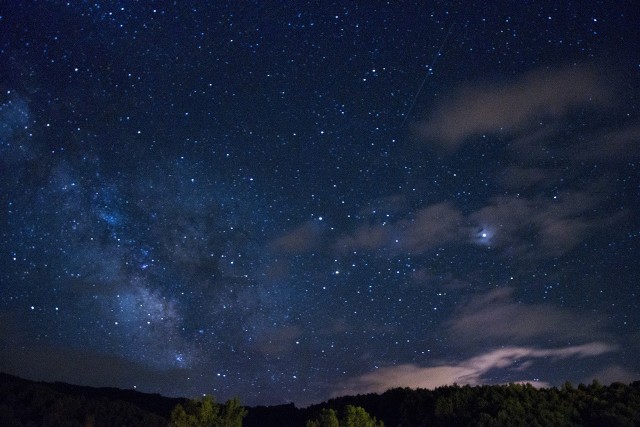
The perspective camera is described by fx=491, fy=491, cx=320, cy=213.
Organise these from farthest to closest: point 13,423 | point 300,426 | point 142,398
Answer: point 142,398 < point 300,426 < point 13,423

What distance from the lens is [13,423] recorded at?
26.2 metres

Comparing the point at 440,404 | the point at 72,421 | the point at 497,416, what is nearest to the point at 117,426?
the point at 72,421

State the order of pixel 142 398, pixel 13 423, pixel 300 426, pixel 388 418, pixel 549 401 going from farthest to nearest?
1. pixel 142 398
2. pixel 300 426
3. pixel 388 418
4. pixel 549 401
5. pixel 13 423

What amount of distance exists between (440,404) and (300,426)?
82.0 feet

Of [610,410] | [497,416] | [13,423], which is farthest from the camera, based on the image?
[497,416]

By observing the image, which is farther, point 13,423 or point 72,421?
point 72,421

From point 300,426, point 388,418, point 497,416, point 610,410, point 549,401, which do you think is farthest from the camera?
point 300,426

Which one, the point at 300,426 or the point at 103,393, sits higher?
the point at 103,393

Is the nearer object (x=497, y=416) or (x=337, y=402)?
(x=497, y=416)

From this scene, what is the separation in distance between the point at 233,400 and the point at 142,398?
123 ft

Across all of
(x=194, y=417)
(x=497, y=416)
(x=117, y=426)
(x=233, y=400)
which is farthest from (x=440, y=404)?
(x=117, y=426)

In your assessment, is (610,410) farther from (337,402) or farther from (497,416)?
(337,402)

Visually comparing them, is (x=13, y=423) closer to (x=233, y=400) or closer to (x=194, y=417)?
(x=194, y=417)

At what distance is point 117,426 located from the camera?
35.1 m
